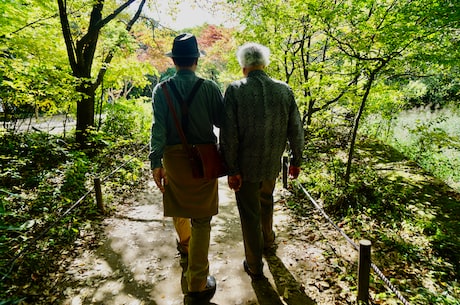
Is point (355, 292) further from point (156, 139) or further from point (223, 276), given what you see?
point (156, 139)

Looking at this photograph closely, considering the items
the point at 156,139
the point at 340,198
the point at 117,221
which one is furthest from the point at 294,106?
the point at 117,221

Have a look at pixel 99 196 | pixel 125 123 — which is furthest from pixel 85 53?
pixel 99 196

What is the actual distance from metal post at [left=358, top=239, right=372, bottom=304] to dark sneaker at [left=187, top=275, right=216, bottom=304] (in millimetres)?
1451

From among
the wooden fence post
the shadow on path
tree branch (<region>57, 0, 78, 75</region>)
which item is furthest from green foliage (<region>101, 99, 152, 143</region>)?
the shadow on path

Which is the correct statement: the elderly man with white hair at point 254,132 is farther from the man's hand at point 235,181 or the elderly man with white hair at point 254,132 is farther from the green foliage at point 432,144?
the green foliage at point 432,144

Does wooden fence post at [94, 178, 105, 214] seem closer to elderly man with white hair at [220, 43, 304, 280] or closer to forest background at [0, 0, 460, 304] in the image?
forest background at [0, 0, 460, 304]

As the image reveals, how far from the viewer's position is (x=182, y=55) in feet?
8.48

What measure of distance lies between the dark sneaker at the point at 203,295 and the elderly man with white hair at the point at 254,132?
52cm

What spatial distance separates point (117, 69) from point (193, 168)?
6.98 metres

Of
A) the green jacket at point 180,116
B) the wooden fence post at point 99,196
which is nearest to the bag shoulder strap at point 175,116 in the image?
the green jacket at point 180,116

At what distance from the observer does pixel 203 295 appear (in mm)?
2799

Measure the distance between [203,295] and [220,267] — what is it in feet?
2.26

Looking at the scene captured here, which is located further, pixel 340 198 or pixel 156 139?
pixel 340 198

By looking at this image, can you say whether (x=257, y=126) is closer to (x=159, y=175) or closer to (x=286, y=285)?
(x=159, y=175)
